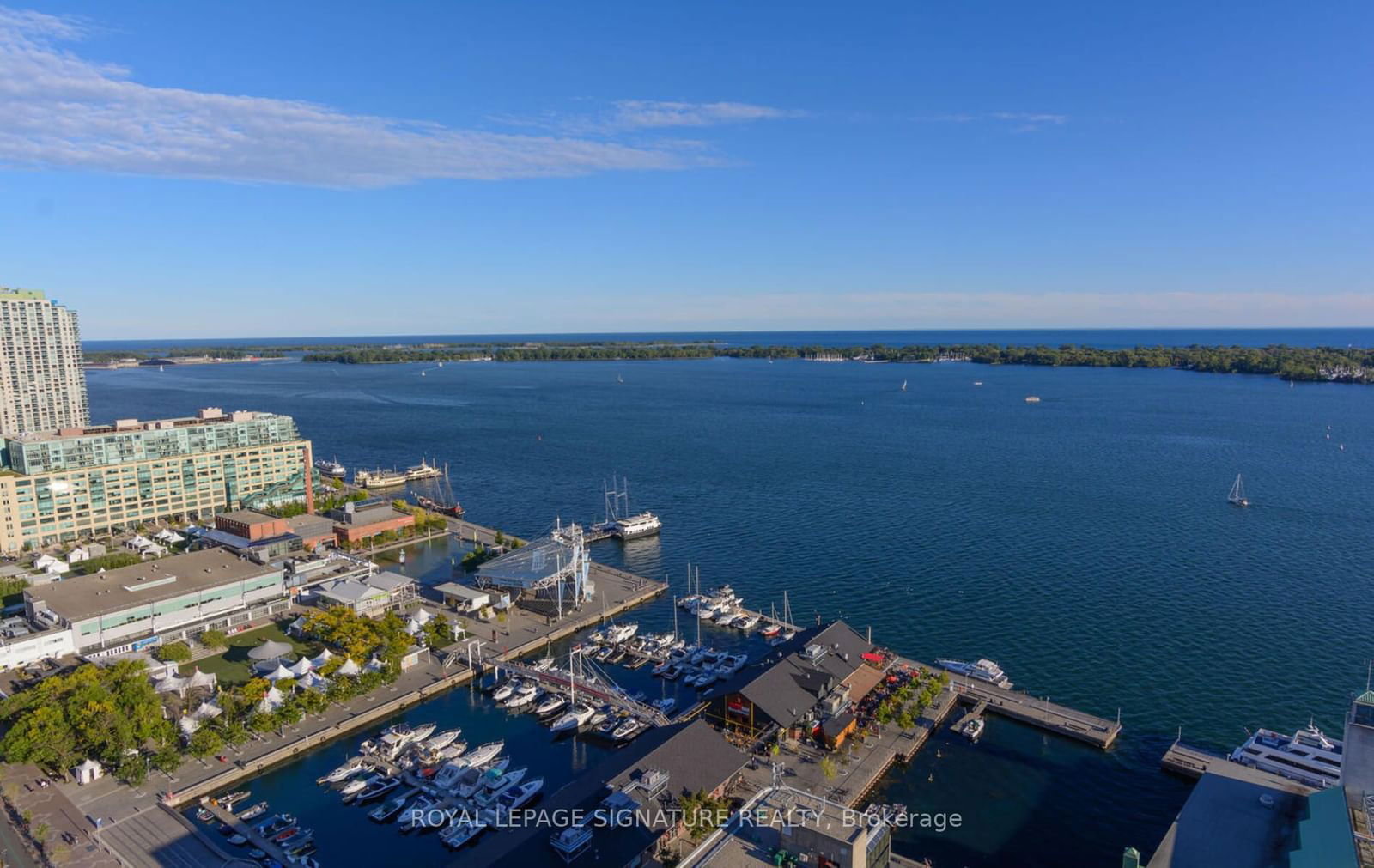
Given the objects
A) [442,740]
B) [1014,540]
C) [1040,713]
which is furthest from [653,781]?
[1014,540]

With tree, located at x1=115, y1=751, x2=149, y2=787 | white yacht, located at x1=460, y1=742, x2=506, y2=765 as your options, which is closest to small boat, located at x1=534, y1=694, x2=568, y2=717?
white yacht, located at x1=460, y1=742, x2=506, y2=765

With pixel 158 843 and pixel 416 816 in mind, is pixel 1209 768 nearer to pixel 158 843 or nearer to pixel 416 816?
pixel 416 816

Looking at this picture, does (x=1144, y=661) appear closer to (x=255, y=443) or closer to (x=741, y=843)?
(x=741, y=843)

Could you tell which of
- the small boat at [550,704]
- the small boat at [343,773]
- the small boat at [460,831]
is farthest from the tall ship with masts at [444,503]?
the small boat at [460,831]

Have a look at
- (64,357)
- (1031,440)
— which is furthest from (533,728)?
(64,357)

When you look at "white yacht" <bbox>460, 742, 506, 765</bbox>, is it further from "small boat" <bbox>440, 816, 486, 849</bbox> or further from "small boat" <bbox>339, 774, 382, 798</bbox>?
"small boat" <bbox>339, 774, 382, 798</bbox>
